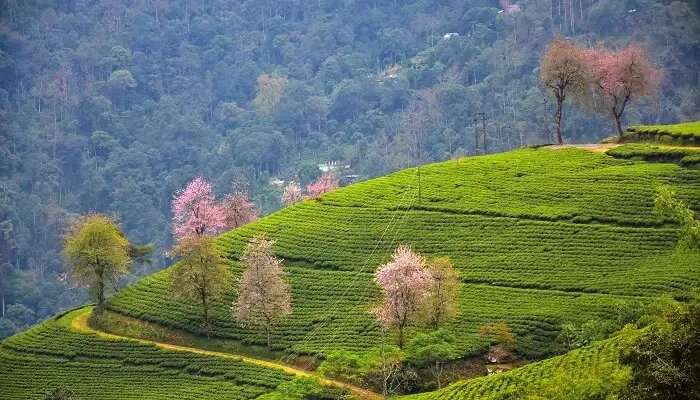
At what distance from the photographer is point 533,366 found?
5791cm

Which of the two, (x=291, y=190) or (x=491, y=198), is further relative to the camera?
(x=291, y=190)

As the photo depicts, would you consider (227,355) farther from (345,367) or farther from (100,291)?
(100,291)

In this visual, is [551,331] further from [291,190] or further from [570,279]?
[291,190]

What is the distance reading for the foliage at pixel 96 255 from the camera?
83125mm

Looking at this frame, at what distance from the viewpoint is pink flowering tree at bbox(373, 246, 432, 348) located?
68625 millimetres

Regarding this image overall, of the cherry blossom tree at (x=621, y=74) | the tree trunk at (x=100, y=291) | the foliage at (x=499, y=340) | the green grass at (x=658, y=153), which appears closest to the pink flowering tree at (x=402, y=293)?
the foliage at (x=499, y=340)

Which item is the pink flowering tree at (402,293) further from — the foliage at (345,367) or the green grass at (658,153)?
the green grass at (658,153)

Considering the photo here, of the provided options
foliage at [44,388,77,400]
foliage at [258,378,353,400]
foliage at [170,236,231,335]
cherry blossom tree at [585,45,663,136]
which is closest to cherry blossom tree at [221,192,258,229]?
foliage at [170,236,231,335]

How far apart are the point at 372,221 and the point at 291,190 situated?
107 feet

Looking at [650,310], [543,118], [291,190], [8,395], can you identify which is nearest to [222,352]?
[8,395]

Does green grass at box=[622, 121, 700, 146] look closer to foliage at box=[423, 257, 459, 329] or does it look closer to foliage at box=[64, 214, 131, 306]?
foliage at box=[423, 257, 459, 329]

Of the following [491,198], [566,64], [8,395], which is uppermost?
[566,64]

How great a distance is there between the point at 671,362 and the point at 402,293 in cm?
3107

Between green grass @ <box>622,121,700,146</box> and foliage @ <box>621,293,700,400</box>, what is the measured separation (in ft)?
182
